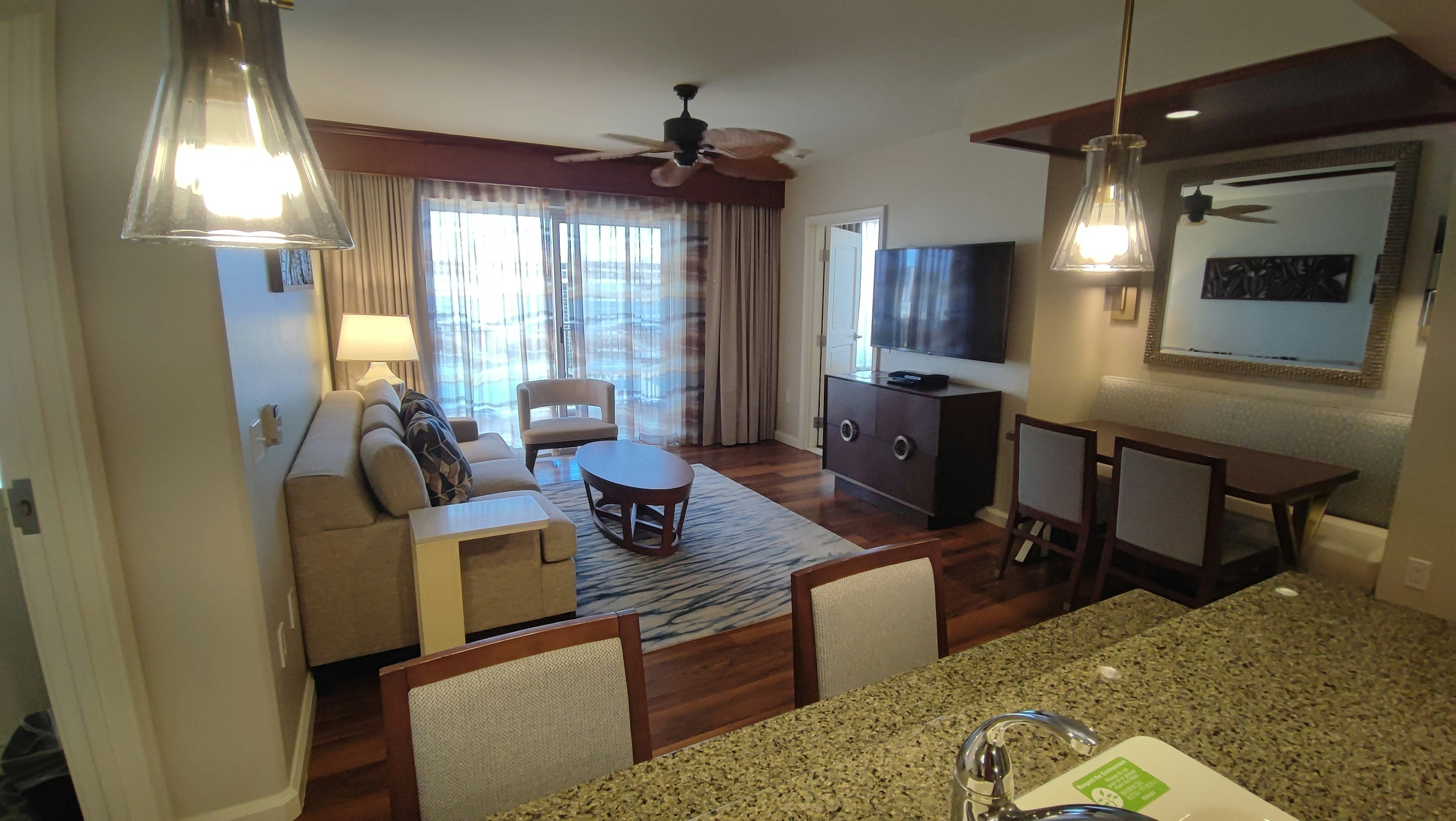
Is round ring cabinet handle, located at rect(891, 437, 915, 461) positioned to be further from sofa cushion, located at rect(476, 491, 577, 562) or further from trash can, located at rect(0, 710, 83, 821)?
trash can, located at rect(0, 710, 83, 821)

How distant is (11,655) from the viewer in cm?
180

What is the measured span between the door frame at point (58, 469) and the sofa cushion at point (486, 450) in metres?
2.31

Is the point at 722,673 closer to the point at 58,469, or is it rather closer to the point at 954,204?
the point at 58,469

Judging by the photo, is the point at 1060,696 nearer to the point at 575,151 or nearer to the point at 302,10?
the point at 302,10

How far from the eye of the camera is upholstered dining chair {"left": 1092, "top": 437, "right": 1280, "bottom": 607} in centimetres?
245

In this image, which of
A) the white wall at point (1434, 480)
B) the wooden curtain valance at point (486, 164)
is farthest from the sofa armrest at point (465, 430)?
the white wall at point (1434, 480)

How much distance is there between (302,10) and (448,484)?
192 centimetres

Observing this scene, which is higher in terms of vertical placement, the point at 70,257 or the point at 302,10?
the point at 302,10

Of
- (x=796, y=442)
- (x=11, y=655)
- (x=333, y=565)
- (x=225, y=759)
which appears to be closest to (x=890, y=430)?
(x=796, y=442)

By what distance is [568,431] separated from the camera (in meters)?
4.64

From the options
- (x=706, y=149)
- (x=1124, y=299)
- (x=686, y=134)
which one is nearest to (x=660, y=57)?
(x=686, y=134)

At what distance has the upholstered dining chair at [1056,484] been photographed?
Answer: 2.91 m

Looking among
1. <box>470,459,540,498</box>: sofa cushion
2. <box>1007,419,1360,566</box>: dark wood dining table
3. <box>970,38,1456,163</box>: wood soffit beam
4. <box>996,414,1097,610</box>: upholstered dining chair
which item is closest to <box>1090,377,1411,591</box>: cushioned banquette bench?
<box>1007,419,1360,566</box>: dark wood dining table

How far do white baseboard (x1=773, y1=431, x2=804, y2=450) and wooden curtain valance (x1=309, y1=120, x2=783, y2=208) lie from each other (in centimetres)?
218
